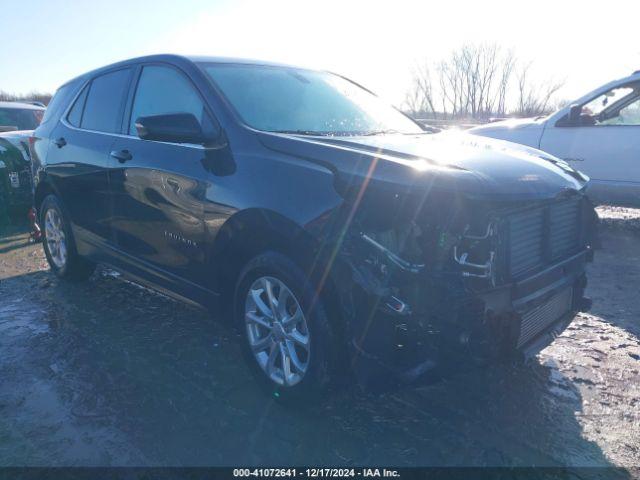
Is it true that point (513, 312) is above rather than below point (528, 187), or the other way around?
below

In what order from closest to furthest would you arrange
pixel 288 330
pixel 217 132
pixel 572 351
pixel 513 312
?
1. pixel 513 312
2. pixel 288 330
3. pixel 217 132
4. pixel 572 351

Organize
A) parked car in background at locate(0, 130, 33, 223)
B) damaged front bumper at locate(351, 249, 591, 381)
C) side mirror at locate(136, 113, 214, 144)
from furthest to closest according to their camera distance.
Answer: parked car in background at locate(0, 130, 33, 223)
side mirror at locate(136, 113, 214, 144)
damaged front bumper at locate(351, 249, 591, 381)

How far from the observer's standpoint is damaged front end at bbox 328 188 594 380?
2367 mm

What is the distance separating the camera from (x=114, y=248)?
428cm

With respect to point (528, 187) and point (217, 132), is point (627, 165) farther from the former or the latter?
point (217, 132)

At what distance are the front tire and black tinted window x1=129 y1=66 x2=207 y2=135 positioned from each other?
1123 mm

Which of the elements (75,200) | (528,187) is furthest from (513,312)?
(75,200)

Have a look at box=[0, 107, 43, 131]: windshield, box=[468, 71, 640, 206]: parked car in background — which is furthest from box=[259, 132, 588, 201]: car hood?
box=[0, 107, 43, 131]: windshield

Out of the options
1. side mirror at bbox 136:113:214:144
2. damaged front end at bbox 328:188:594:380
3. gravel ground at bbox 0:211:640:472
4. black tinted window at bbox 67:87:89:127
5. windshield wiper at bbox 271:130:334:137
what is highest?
black tinted window at bbox 67:87:89:127

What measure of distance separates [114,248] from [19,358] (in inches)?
40.3

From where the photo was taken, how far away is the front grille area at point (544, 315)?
2.69 m

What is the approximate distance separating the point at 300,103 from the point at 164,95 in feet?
3.17

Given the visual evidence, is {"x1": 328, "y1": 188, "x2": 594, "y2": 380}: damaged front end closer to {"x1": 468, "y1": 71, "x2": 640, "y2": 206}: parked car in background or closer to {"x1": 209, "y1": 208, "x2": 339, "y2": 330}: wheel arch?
{"x1": 209, "y1": 208, "x2": 339, "y2": 330}: wheel arch

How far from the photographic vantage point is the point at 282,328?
295cm
